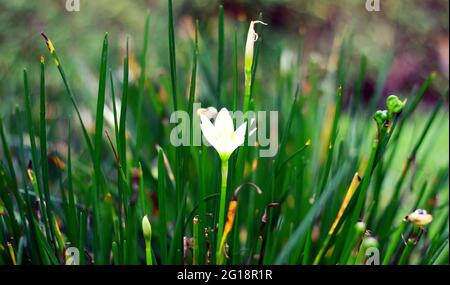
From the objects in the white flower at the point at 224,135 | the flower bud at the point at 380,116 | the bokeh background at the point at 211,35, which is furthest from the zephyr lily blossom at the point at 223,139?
the bokeh background at the point at 211,35

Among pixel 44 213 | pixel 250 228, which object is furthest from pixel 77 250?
pixel 250 228

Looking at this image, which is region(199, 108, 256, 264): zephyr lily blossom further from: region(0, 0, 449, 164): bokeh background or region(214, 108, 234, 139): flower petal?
region(0, 0, 449, 164): bokeh background

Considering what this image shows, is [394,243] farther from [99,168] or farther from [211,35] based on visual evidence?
[211,35]

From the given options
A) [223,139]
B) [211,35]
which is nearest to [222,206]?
[223,139]

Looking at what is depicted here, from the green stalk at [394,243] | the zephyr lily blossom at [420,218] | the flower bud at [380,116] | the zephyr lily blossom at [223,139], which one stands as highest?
the flower bud at [380,116]

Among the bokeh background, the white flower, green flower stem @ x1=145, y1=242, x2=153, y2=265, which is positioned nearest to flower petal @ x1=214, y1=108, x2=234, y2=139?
the white flower

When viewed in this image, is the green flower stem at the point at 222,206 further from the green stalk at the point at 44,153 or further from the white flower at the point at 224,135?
the green stalk at the point at 44,153
